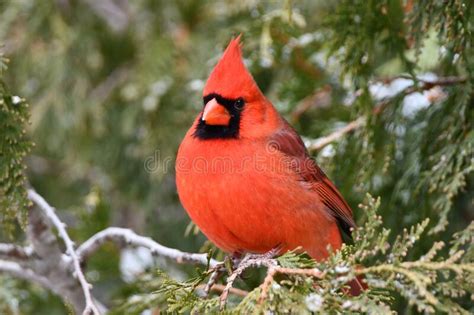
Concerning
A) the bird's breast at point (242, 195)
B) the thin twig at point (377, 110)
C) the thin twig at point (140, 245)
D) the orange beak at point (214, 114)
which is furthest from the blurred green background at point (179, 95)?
the thin twig at point (140, 245)

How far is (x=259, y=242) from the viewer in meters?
2.71

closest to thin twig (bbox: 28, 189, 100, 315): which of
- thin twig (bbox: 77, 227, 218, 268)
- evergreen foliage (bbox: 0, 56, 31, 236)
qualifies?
thin twig (bbox: 77, 227, 218, 268)

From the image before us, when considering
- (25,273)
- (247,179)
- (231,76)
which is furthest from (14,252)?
(231,76)

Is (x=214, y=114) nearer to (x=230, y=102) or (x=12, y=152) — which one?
(x=230, y=102)

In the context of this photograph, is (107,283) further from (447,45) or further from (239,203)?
(447,45)

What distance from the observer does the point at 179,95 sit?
4.09m

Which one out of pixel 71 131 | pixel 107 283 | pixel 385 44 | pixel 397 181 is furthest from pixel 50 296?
pixel 385 44

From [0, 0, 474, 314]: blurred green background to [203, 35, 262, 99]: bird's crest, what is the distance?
0.23m

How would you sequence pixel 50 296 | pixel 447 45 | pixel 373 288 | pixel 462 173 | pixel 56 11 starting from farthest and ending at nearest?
pixel 56 11
pixel 50 296
pixel 447 45
pixel 462 173
pixel 373 288

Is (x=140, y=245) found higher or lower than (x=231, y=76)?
lower

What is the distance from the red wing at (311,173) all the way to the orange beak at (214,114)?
0.22m

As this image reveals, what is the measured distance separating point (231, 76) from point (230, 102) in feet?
0.33

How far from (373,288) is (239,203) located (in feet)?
2.49

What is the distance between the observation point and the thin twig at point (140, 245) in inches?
104
